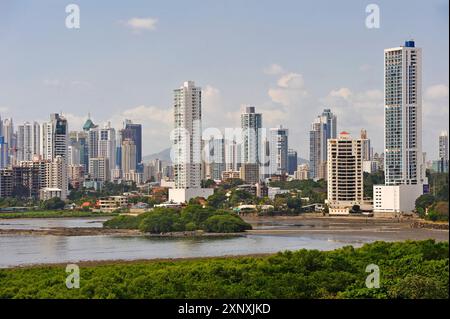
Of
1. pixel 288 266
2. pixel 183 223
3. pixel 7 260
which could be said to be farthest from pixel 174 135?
pixel 288 266

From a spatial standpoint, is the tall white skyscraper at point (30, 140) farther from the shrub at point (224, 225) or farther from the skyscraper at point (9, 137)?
the shrub at point (224, 225)

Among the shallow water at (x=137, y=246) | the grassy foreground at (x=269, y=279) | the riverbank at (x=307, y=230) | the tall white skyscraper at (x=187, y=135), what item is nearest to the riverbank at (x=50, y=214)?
the riverbank at (x=307, y=230)

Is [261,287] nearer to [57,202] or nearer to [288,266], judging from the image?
[288,266]

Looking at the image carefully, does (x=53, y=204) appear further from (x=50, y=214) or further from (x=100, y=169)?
(x=100, y=169)

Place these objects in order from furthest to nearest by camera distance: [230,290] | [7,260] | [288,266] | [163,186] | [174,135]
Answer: [163,186], [174,135], [7,260], [288,266], [230,290]

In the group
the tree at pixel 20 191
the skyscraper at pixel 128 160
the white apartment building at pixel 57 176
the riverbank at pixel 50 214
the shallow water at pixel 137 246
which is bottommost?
the shallow water at pixel 137 246

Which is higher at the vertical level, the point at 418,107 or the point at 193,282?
the point at 418,107

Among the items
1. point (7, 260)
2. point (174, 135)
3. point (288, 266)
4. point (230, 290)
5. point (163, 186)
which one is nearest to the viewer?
point (230, 290)
